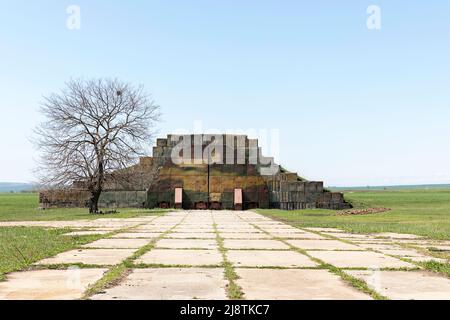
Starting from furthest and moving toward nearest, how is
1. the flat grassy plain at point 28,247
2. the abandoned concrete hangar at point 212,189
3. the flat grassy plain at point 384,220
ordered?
1. the abandoned concrete hangar at point 212,189
2. the flat grassy plain at point 384,220
3. the flat grassy plain at point 28,247

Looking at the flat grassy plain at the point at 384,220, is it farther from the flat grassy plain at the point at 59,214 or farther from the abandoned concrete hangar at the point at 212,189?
the flat grassy plain at the point at 59,214

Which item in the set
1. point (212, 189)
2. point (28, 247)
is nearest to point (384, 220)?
point (28, 247)

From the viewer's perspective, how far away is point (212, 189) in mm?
39625

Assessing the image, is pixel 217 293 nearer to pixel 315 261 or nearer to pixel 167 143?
pixel 315 261

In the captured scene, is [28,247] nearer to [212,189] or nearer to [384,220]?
[384,220]

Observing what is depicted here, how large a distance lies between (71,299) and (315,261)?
4.68m

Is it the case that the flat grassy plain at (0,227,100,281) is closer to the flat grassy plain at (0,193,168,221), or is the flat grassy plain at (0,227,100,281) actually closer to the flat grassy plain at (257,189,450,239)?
the flat grassy plain at (257,189,450,239)

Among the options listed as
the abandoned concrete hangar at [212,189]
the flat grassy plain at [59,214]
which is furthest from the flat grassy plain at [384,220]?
the flat grassy plain at [59,214]

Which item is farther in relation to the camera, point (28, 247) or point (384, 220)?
point (384, 220)

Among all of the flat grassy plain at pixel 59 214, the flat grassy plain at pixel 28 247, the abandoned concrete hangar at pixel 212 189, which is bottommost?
the flat grassy plain at pixel 59 214

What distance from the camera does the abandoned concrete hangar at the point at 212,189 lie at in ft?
127
